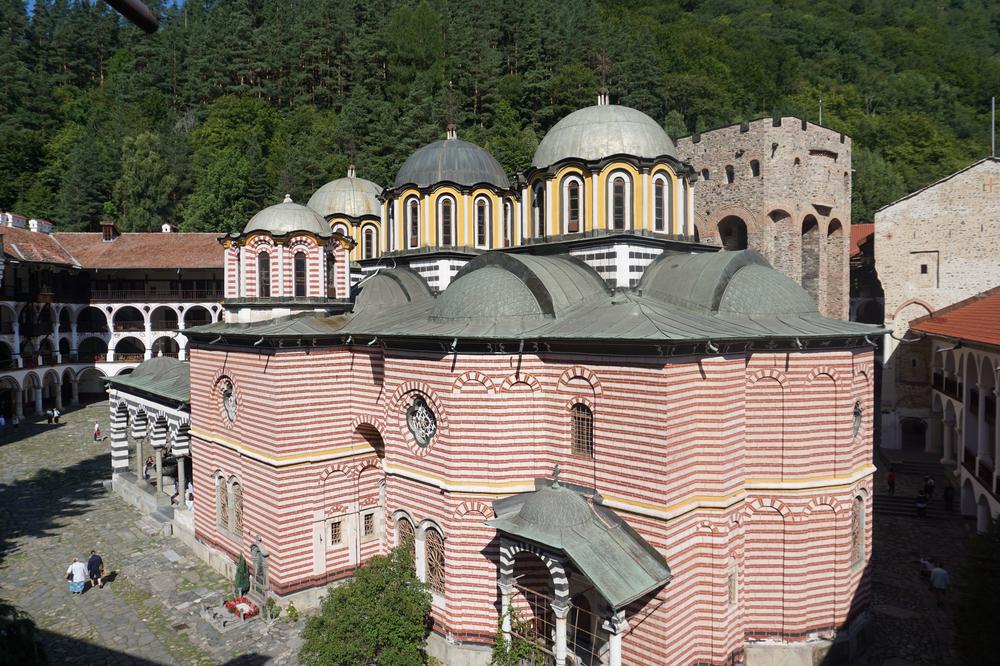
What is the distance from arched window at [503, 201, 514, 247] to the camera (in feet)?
57.1

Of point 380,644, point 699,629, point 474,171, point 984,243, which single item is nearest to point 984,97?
point 984,243

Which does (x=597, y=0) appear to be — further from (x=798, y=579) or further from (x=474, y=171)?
(x=798, y=579)

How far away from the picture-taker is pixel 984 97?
5231 cm

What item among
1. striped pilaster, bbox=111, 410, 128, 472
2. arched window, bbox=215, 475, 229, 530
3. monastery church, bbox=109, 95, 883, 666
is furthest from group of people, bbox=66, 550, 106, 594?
striped pilaster, bbox=111, 410, 128, 472

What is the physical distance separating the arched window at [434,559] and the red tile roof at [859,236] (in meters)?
29.0

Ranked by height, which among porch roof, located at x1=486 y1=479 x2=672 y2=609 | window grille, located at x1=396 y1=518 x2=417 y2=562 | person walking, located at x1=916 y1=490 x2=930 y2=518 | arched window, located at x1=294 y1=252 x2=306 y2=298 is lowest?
person walking, located at x1=916 y1=490 x2=930 y2=518

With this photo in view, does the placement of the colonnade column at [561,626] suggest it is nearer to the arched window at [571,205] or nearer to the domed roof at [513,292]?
the domed roof at [513,292]

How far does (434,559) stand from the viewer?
36.4ft

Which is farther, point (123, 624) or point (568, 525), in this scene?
point (123, 624)

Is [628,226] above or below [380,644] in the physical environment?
above

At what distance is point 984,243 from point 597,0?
49480 mm

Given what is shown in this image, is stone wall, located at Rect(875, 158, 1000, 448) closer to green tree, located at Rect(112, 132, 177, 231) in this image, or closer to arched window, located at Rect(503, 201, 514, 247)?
arched window, located at Rect(503, 201, 514, 247)

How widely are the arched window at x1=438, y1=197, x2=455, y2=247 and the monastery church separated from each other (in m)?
0.52

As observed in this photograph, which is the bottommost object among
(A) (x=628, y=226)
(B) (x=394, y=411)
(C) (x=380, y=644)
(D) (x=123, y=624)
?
(D) (x=123, y=624)
